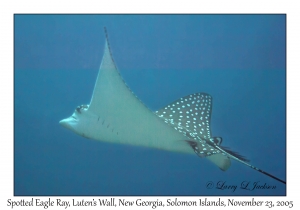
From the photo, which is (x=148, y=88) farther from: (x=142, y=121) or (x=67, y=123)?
(x=67, y=123)

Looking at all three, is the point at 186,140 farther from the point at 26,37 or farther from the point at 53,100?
the point at 26,37

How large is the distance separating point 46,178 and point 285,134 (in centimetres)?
183

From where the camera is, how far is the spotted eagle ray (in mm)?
2305

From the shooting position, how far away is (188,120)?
8.41 feet

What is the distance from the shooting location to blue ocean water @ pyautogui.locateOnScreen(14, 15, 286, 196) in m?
2.55

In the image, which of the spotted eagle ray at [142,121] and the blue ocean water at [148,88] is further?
the blue ocean water at [148,88]

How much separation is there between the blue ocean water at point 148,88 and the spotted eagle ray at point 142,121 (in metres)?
0.07

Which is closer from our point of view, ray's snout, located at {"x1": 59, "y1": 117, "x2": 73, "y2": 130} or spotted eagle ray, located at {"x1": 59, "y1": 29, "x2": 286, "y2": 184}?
spotted eagle ray, located at {"x1": 59, "y1": 29, "x2": 286, "y2": 184}

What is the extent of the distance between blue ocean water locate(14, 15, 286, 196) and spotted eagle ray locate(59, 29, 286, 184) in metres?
0.07

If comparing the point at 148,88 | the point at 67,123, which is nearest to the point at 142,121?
the point at 148,88

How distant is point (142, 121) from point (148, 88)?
0.29 meters

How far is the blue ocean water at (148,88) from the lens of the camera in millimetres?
2551

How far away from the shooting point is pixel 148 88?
8.39 ft

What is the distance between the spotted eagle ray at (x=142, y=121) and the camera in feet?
7.56
